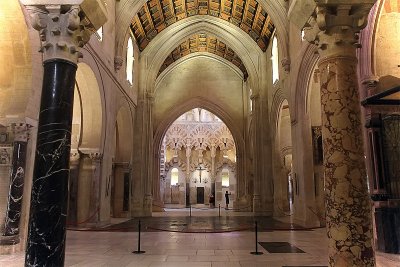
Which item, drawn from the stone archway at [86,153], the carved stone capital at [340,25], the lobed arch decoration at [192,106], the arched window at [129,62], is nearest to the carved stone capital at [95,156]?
the stone archway at [86,153]

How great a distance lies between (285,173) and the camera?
63.9ft

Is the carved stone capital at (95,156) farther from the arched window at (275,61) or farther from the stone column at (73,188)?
the arched window at (275,61)

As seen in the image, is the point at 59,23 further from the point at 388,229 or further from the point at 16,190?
the point at 388,229

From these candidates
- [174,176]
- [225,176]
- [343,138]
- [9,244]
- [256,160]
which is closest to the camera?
[343,138]

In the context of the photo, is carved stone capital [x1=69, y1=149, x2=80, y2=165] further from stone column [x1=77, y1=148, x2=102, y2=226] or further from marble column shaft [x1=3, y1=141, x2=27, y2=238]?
marble column shaft [x1=3, y1=141, x2=27, y2=238]

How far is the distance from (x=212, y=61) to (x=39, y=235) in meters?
22.3

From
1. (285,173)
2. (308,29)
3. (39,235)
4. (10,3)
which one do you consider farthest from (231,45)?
(39,235)

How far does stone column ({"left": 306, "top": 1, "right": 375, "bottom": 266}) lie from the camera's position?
4.10 meters

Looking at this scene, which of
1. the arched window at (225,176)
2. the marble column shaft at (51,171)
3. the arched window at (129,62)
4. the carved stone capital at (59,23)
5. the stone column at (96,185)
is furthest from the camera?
the arched window at (225,176)

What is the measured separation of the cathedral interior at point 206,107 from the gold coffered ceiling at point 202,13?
0.08 meters

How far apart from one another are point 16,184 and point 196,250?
13.2 ft

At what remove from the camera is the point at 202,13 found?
1908cm

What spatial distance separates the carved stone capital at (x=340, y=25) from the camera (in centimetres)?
448

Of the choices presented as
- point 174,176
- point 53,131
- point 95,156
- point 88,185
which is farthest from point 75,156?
point 174,176
